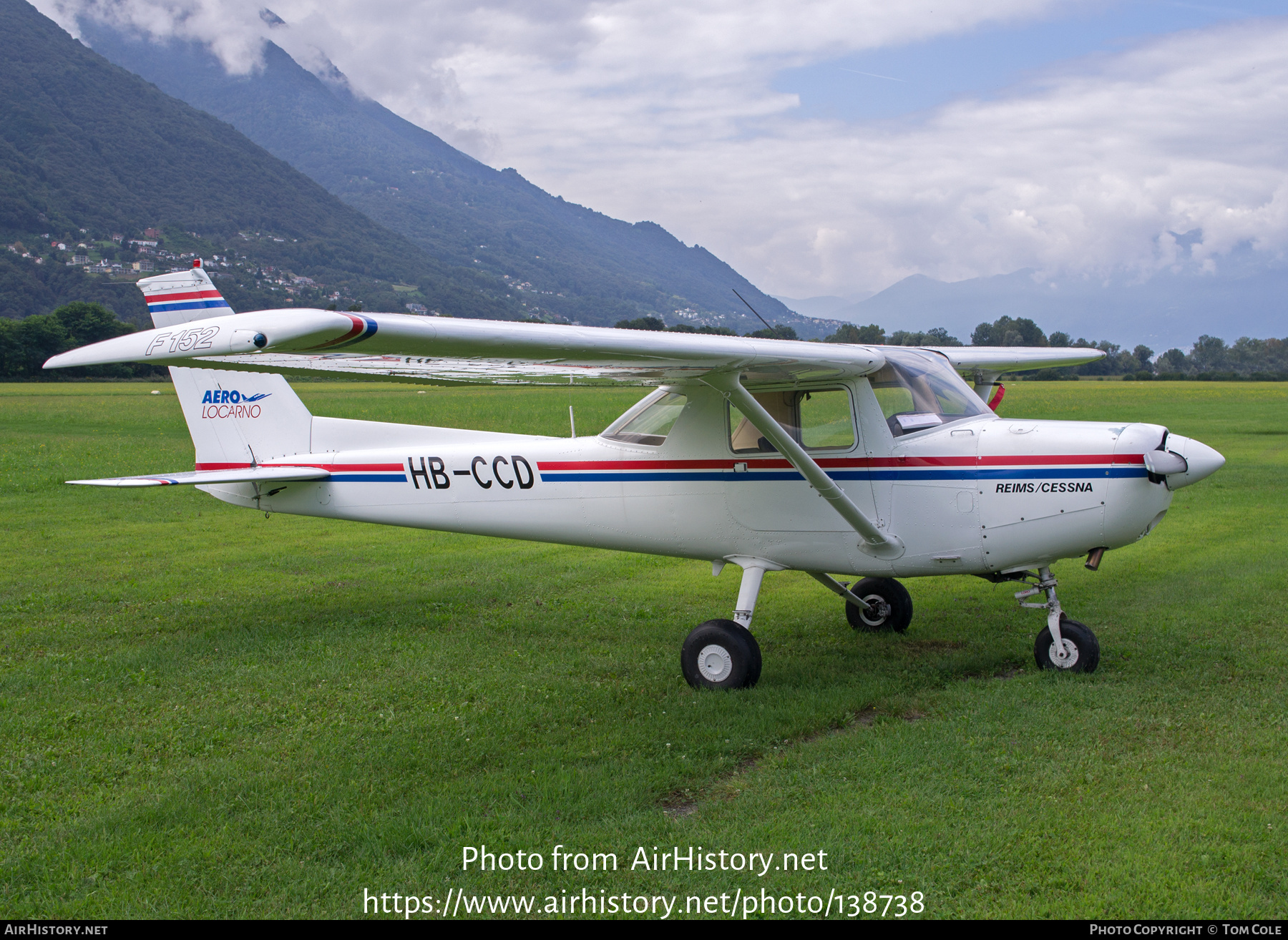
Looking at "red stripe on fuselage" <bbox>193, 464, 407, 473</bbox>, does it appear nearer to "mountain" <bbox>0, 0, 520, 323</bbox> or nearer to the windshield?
the windshield

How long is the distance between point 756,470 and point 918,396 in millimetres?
1268

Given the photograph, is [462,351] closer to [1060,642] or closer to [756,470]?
[756,470]

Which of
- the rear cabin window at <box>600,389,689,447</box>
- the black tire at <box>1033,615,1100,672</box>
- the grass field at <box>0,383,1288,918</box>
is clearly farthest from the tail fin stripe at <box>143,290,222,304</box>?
the black tire at <box>1033,615,1100,672</box>

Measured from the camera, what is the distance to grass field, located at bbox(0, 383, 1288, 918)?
3527 millimetres

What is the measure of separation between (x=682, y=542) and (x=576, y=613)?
1985 mm

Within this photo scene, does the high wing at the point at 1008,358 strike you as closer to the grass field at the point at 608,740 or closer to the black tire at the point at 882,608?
the black tire at the point at 882,608

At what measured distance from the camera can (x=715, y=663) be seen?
6.14 m

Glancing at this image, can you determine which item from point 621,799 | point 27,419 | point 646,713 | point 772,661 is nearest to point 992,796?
point 621,799

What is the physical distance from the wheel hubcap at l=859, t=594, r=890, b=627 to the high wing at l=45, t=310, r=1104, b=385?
2436mm

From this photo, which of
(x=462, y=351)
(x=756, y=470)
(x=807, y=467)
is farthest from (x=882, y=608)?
(x=462, y=351)

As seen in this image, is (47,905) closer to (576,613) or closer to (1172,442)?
(576,613)

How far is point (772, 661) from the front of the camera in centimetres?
680

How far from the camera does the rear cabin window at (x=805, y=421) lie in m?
6.25

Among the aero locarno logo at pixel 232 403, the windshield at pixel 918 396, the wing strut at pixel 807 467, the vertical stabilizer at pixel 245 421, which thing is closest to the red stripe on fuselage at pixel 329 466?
the vertical stabilizer at pixel 245 421
